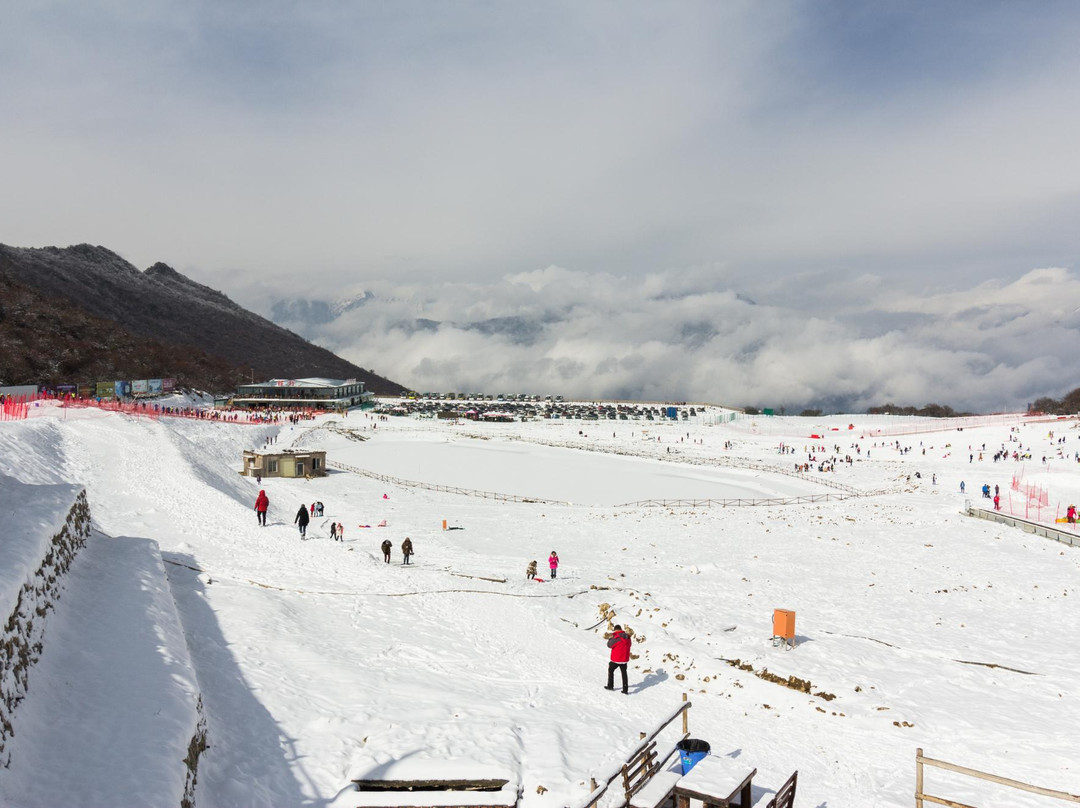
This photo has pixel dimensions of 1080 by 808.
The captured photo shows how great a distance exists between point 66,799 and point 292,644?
852 cm

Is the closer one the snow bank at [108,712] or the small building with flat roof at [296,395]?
the snow bank at [108,712]

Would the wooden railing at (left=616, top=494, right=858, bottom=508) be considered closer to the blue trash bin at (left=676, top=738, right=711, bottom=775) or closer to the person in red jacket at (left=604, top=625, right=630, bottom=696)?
the person in red jacket at (left=604, top=625, right=630, bottom=696)

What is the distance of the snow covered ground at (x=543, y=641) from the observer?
10727 mm

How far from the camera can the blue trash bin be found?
32.0 ft

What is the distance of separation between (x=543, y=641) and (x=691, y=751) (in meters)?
9.07

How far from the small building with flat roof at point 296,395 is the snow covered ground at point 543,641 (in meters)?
85.4

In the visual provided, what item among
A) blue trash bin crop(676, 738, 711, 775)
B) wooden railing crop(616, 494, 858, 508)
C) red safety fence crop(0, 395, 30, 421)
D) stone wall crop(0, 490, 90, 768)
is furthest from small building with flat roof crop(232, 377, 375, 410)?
blue trash bin crop(676, 738, 711, 775)

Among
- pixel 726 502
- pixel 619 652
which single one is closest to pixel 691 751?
pixel 619 652

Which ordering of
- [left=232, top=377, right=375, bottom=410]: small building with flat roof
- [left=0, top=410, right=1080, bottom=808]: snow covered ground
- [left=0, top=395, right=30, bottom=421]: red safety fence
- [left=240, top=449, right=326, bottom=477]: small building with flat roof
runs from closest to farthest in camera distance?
[left=0, top=410, right=1080, bottom=808]: snow covered ground → [left=0, top=395, right=30, bottom=421]: red safety fence → [left=240, top=449, right=326, bottom=477]: small building with flat roof → [left=232, top=377, right=375, bottom=410]: small building with flat roof

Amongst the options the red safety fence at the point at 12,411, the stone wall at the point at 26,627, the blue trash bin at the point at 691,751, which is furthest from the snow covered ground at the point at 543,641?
the red safety fence at the point at 12,411

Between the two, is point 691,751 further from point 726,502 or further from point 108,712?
point 726,502

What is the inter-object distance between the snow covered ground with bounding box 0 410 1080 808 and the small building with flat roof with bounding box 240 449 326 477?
34.2ft

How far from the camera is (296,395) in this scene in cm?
13275

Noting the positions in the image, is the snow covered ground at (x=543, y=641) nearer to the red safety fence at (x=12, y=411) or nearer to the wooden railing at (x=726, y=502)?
the wooden railing at (x=726, y=502)
